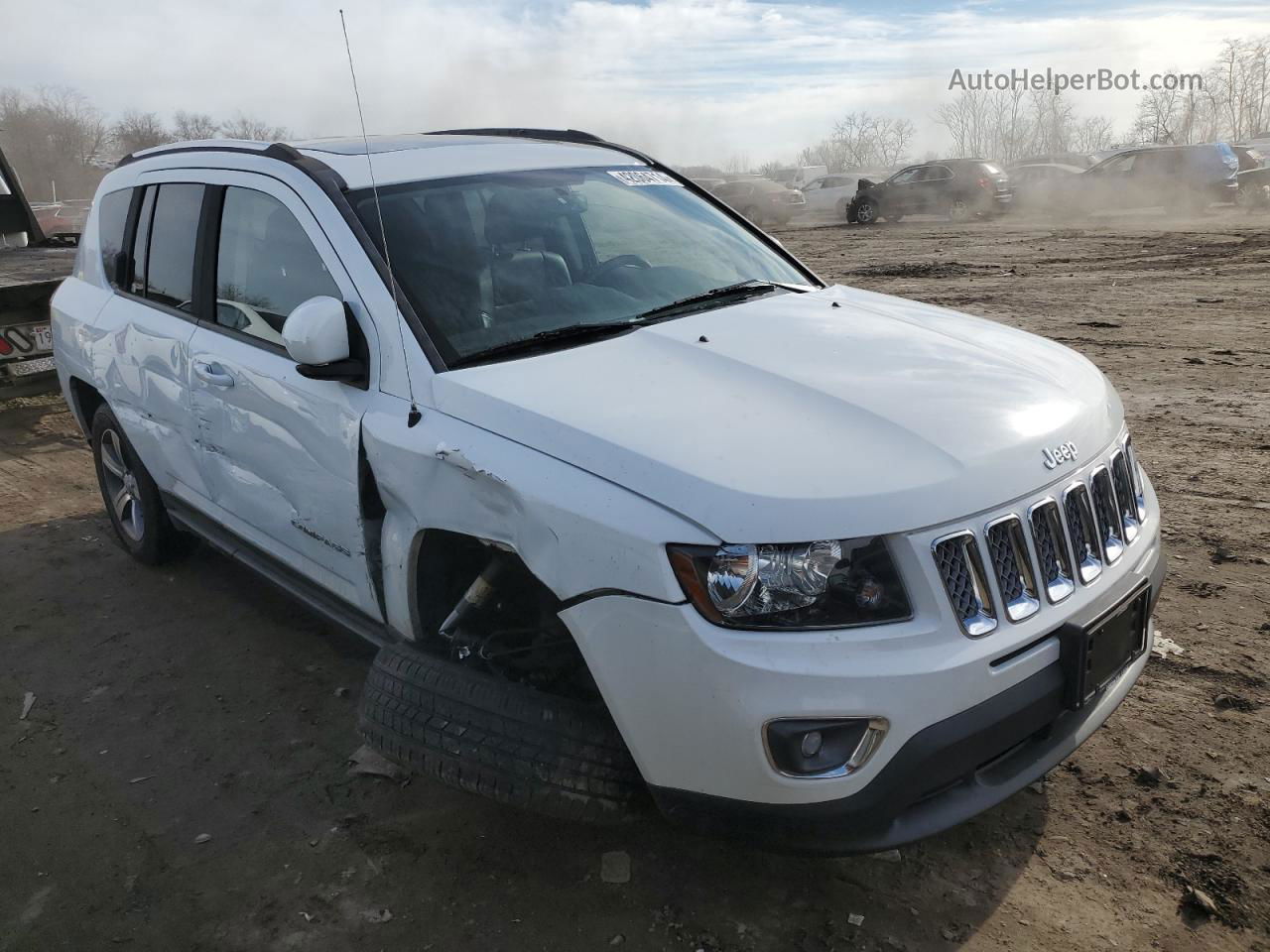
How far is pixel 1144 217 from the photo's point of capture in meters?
23.0

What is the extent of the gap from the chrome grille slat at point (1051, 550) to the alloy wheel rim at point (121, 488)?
13.4ft

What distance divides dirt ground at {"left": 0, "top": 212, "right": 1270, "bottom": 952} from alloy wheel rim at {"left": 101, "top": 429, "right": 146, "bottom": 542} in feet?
0.85

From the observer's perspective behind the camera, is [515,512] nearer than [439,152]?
Yes

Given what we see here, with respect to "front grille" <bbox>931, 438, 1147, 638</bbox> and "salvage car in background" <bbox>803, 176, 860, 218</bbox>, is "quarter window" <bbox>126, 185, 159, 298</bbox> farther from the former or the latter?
"salvage car in background" <bbox>803, 176, 860, 218</bbox>

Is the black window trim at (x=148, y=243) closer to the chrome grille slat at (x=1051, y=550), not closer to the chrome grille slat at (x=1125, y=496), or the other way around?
the chrome grille slat at (x=1051, y=550)

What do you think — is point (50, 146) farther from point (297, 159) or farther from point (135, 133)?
point (297, 159)

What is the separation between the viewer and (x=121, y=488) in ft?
A: 17.2

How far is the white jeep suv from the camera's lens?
222 centimetres

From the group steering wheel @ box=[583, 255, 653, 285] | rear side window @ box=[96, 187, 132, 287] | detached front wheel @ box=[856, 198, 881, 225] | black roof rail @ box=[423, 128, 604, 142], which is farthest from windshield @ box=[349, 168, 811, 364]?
detached front wheel @ box=[856, 198, 881, 225]

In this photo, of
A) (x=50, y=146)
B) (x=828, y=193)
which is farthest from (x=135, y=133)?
(x=828, y=193)

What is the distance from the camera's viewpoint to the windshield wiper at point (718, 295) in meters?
3.29

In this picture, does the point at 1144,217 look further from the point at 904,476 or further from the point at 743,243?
the point at 904,476

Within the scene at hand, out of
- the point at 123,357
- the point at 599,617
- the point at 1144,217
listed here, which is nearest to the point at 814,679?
the point at 599,617

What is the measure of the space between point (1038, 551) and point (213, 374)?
277cm
